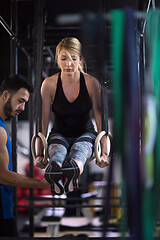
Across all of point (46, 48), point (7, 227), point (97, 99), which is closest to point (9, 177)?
point (7, 227)

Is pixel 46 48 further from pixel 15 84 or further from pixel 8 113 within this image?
pixel 8 113

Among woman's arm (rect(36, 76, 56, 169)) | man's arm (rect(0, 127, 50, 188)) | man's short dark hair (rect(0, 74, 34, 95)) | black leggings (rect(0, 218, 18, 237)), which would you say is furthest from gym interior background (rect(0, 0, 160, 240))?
black leggings (rect(0, 218, 18, 237))

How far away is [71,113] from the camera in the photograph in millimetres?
1957

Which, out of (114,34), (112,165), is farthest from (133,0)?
(112,165)

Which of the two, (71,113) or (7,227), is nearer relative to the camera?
(71,113)

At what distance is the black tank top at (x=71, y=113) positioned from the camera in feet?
6.44

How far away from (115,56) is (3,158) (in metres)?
1.26

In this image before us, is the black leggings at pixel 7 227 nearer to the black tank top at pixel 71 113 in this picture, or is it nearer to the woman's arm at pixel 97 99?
the black tank top at pixel 71 113

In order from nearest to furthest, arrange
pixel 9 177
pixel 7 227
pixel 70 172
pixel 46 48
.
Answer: pixel 70 172
pixel 9 177
pixel 7 227
pixel 46 48

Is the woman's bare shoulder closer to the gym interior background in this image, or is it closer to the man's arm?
the gym interior background

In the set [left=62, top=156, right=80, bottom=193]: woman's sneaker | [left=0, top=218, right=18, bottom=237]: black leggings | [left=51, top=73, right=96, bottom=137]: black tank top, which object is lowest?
[left=0, top=218, right=18, bottom=237]: black leggings

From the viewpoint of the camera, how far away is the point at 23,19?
3619 mm

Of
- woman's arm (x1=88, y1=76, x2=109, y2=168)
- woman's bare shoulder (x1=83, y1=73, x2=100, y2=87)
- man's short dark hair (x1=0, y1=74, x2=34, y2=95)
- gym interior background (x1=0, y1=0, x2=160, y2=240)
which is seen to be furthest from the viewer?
man's short dark hair (x1=0, y1=74, x2=34, y2=95)

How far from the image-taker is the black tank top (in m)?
1.96
